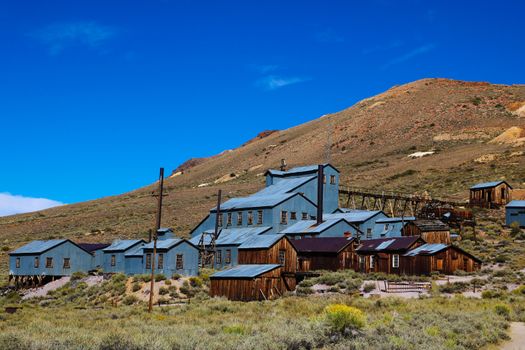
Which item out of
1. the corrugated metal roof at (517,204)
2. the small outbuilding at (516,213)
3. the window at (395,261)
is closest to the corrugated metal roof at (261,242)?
the window at (395,261)

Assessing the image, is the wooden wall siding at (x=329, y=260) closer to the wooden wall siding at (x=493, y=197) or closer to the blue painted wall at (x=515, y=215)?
the blue painted wall at (x=515, y=215)

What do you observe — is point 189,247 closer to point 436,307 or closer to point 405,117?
point 436,307

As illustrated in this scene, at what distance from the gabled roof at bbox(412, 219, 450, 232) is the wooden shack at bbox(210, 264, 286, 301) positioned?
56.3 feet

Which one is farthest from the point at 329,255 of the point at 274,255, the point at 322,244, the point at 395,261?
the point at 274,255

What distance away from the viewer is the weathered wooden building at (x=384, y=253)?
46938 mm

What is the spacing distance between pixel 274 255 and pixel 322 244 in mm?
5972

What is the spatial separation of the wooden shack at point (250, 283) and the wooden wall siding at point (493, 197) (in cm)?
3678

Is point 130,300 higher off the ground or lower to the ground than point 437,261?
lower

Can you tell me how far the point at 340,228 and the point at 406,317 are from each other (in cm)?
3022

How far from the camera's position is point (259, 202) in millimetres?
60688

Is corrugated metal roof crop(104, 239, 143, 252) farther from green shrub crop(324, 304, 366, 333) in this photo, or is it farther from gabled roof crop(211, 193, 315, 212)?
green shrub crop(324, 304, 366, 333)

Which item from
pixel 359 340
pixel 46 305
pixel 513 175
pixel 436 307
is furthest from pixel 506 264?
pixel 513 175

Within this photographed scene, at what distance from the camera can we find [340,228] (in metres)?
54.2

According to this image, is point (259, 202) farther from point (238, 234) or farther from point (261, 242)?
point (261, 242)
